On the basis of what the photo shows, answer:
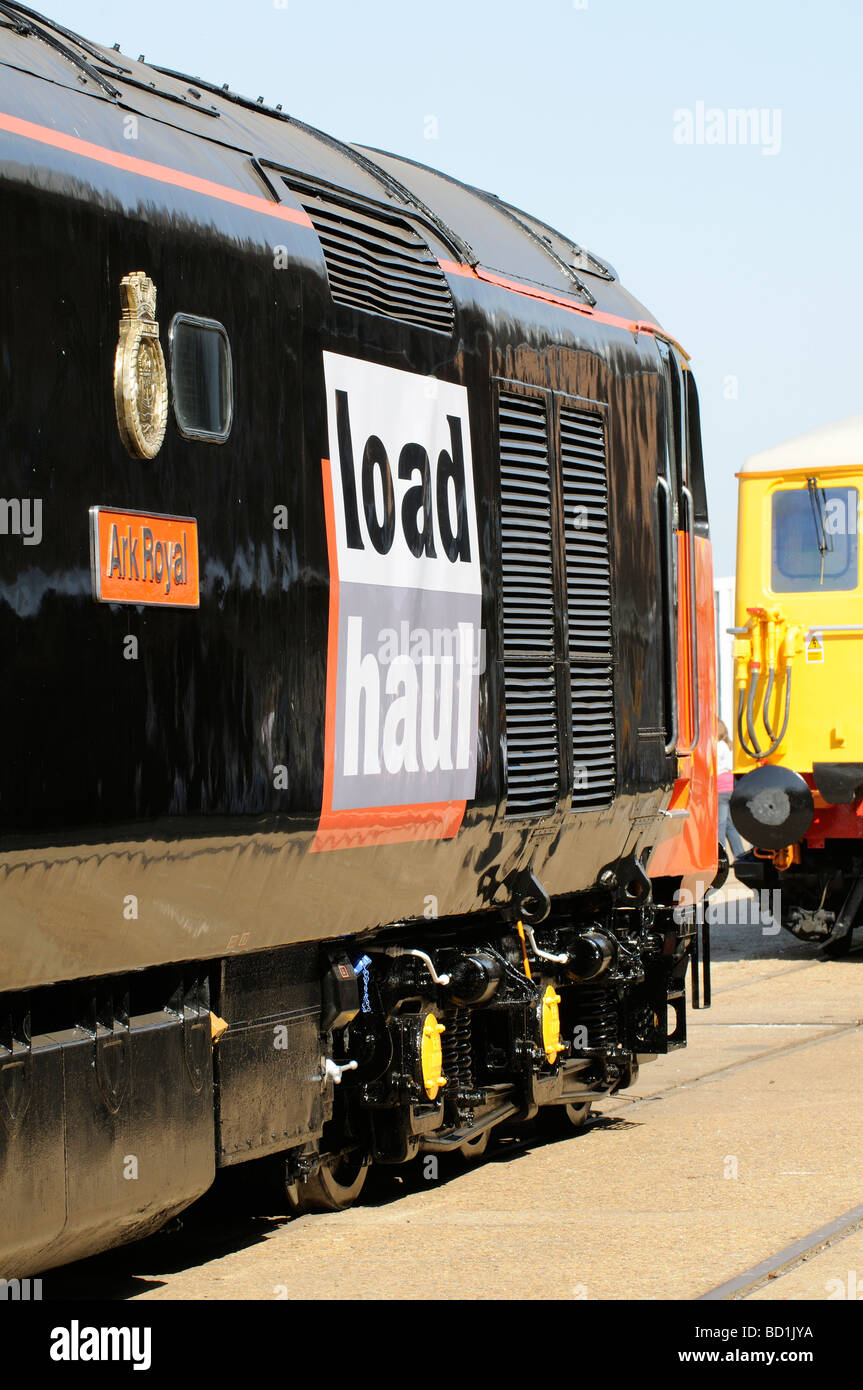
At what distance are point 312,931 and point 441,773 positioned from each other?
869 millimetres

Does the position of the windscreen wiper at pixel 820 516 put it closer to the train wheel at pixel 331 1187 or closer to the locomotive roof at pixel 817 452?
the locomotive roof at pixel 817 452

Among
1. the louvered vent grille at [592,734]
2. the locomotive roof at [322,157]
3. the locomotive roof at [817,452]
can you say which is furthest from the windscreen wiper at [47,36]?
the locomotive roof at [817,452]

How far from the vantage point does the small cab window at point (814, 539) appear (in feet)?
50.2

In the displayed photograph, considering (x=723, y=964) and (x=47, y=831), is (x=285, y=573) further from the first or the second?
(x=723, y=964)

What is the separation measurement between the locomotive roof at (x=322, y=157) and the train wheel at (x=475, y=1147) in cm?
352

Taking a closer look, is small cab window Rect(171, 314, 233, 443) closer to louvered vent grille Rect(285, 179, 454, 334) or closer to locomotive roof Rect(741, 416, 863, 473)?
louvered vent grille Rect(285, 179, 454, 334)

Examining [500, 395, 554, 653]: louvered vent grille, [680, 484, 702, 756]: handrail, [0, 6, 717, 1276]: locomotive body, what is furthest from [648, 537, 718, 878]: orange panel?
[500, 395, 554, 653]: louvered vent grille

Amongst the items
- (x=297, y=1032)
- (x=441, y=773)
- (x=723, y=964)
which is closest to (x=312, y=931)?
(x=297, y=1032)

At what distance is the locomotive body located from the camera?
503cm

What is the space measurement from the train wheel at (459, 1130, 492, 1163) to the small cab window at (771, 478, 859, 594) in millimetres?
8080

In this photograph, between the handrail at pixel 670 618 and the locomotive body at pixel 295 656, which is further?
the handrail at pixel 670 618

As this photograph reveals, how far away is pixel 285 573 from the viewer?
5961 mm

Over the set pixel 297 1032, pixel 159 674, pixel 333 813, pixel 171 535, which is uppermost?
pixel 171 535

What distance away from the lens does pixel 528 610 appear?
25.2 ft
